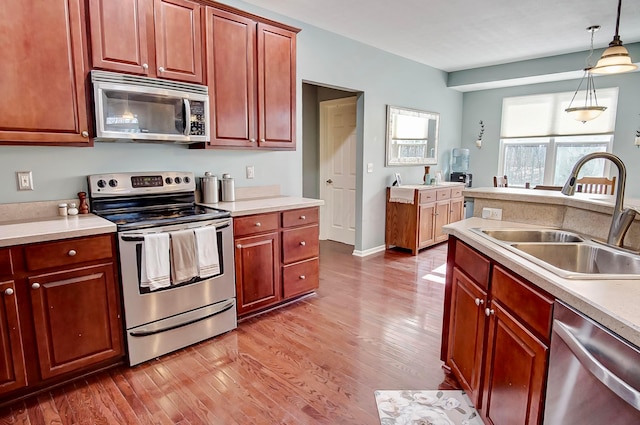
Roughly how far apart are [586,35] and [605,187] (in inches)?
72.8

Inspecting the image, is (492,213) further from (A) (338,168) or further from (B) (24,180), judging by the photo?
A: (A) (338,168)

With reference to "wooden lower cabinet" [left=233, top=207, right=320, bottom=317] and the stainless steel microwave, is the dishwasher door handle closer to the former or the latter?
"wooden lower cabinet" [left=233, top=207, right=320, bottom=317]

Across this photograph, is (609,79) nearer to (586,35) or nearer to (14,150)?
(586,35)

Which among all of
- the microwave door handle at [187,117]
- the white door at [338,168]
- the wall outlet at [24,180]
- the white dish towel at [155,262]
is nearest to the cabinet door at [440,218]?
the white door at [338,168]

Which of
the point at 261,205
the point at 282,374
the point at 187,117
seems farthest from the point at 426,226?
the point at 187,117

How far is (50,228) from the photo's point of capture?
6.58 feet

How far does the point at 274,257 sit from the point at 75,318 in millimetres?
1407

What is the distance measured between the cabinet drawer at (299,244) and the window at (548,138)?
4.37m

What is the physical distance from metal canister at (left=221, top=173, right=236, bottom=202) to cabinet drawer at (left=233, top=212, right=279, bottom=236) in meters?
0.43

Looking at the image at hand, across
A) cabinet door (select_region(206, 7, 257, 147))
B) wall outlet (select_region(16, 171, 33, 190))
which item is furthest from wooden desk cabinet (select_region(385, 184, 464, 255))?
wall outlet (select_region(16, 171, 33, 190))

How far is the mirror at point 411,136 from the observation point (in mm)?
5016

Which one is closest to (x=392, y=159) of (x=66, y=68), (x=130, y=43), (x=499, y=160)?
(x=499, y=160)

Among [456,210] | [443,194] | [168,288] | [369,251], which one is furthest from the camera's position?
[456,210]

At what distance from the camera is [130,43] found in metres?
2.35
